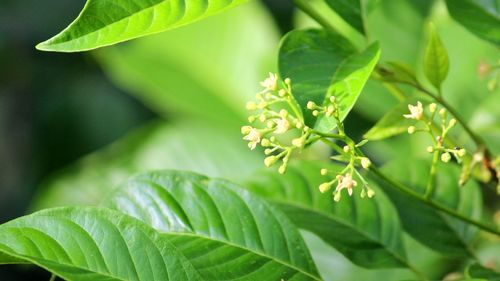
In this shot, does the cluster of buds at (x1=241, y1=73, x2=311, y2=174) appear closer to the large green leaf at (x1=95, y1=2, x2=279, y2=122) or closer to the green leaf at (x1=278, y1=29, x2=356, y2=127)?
the green leaf at (x1=278, y1=29, x2=356, y2=127)

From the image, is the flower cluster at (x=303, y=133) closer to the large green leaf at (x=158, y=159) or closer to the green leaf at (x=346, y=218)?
the green leaf at (x=346, y=218)

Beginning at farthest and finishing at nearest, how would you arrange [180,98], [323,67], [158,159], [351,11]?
1. [180,98]
2. [158,159]
3. [351,11]
4. [323,67]

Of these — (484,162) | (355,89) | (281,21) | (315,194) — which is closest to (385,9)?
(315,194)

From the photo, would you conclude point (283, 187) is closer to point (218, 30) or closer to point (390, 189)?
point (390, 189)

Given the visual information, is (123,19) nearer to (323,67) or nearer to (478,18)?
(323,67)

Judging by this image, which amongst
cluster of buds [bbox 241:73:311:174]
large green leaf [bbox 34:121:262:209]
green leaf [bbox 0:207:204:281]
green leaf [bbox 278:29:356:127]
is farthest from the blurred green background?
green leaf [bbox 0:207:204:281]

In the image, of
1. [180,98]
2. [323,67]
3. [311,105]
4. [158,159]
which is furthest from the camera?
[180,98]

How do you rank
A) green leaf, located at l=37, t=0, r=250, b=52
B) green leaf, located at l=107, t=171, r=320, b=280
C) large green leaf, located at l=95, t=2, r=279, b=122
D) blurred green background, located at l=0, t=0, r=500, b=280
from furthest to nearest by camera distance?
large green leaf, located at l=95, t=2, r=279, b=122
blurred green background, located at l=0, t=0, r=500, b=280
green leaf, located at l=107, t=171, r=320, b=280
green leaf, located at l=37, t=0, r=250, b=52

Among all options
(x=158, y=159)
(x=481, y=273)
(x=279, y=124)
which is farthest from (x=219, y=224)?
(x=158, y=159)
